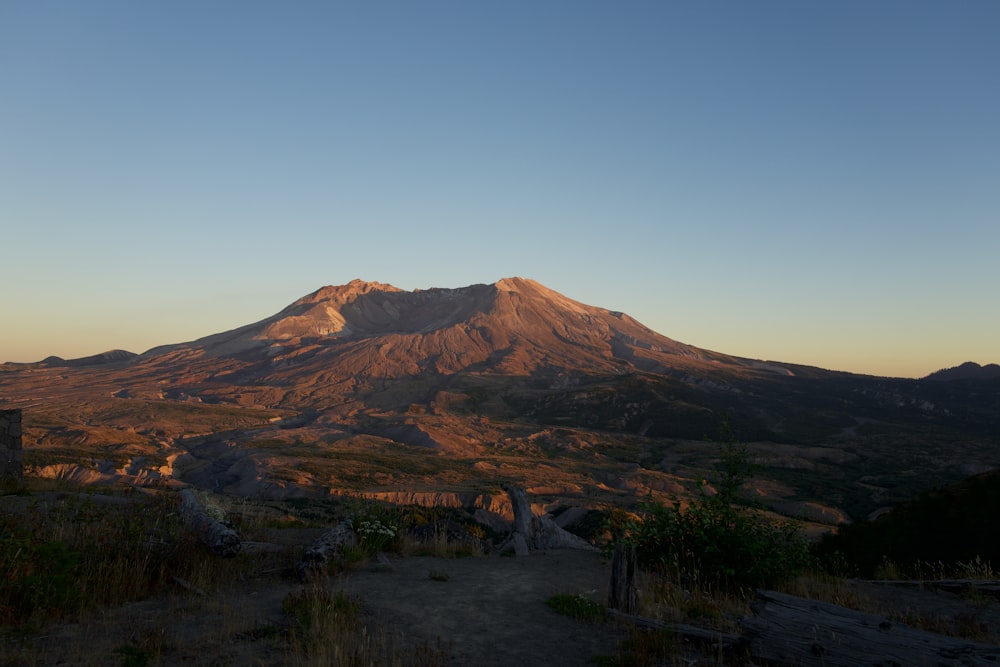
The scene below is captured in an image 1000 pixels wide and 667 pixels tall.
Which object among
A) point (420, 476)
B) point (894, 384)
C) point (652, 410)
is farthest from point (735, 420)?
point (894, 384)

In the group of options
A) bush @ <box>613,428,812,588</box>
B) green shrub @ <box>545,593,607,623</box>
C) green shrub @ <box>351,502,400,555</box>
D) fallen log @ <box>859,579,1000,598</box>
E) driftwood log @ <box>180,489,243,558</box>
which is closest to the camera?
green shrub @ <box>545,593,607,623</box>

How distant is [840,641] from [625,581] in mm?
3259

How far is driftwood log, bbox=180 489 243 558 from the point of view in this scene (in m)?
10.6

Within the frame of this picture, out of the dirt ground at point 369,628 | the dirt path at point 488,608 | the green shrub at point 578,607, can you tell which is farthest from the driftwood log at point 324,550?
the green shrub at point 578,607

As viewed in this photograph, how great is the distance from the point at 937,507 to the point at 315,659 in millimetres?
17269

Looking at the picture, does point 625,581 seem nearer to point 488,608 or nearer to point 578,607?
point 578,607

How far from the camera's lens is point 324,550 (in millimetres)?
11367

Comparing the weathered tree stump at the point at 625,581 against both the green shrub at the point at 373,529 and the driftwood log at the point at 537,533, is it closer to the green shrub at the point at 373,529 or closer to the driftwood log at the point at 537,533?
the green shrub at the point at 373,529

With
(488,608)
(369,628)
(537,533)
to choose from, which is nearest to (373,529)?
(488,608)

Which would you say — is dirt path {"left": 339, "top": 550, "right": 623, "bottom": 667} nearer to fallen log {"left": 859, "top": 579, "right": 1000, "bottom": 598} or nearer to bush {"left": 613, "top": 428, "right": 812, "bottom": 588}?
bush {"left": 613, "top": 428, "right": 812, "bottom": 588}

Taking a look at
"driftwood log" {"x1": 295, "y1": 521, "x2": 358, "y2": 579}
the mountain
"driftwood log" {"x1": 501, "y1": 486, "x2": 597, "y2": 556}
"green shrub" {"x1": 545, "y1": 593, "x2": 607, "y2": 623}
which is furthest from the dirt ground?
the mountain

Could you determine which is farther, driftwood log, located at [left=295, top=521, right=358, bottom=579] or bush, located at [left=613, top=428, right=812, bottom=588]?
driftwood log, located at [left=295, top=521, right=358, bottom=579]

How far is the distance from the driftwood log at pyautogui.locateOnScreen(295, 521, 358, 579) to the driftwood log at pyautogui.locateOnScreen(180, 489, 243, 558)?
1258 mm

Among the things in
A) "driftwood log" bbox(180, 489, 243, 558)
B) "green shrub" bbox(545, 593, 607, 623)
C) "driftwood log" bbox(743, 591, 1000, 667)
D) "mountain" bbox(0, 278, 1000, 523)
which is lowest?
"mountain" bbox(0, 278, 1000, 523)
